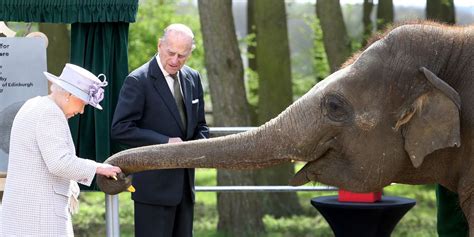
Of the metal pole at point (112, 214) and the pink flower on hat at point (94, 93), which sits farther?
the metal pole at point (112, 214)

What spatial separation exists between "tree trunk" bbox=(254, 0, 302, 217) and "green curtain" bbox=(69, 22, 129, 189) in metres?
7.59

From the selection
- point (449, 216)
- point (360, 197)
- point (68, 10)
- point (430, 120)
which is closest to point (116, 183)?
point (430, 120)

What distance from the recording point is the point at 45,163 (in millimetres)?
7180

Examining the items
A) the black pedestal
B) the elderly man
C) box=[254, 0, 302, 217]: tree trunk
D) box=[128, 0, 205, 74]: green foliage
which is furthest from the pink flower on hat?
box=[128, 0, 205, 74]: green foliage

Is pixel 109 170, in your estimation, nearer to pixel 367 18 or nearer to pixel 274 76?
pixel 274 76

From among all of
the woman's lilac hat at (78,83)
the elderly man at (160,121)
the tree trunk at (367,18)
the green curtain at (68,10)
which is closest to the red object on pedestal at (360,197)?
the elderly man at (160,121)

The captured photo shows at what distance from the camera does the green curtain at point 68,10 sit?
8938 millimetres

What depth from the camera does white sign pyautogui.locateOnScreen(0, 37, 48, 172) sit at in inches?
359

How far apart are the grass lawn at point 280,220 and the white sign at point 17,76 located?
229 inches

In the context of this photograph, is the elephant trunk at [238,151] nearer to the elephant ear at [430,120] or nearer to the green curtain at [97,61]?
the elephant ear at [430,120]

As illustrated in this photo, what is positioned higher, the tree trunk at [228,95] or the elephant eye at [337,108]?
the elephant eye at [337,108]

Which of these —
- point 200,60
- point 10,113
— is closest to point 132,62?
point 200,60

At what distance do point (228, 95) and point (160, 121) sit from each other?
7.35m

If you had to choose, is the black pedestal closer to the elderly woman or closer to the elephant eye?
the elephant eye
